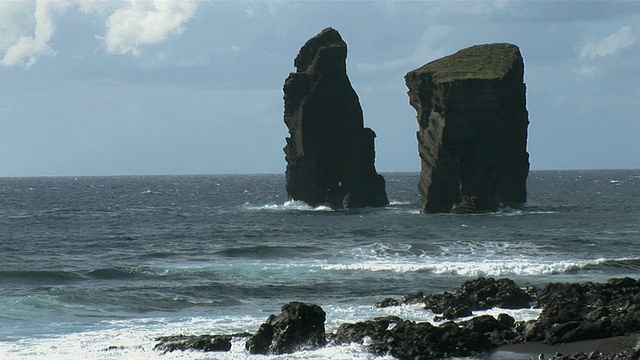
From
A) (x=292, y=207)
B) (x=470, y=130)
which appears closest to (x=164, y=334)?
(x=470, y=130)

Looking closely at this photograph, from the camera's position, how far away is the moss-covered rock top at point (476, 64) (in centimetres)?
8588

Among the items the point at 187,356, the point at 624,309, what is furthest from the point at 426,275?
the point at 187,356

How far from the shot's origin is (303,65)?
104 meters

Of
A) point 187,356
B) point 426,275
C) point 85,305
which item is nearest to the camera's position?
point 187,356

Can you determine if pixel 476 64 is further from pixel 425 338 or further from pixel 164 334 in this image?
pixel 425 338

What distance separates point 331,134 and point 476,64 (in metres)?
17.1

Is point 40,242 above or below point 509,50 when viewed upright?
below

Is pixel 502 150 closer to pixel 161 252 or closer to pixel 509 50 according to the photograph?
pixel 509 50

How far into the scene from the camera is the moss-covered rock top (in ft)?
282

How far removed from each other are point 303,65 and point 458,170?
82.9 feet

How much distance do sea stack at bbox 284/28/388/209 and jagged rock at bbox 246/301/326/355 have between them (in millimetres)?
69253

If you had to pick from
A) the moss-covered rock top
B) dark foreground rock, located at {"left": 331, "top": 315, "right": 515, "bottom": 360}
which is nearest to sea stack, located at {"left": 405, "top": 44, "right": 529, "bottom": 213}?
the moss-covered rock top

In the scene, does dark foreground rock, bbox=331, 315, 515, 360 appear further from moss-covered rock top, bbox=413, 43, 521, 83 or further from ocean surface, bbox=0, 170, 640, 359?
moss-covered rock top, bbox=413, 43, 521, 83

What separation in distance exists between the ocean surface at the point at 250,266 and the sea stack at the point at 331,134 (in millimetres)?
9599
